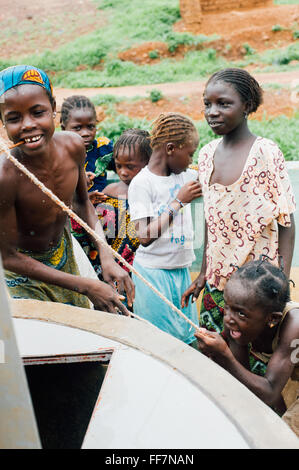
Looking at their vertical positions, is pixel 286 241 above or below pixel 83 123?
below

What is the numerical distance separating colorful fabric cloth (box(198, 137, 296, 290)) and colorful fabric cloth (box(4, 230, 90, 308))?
0.73 metres

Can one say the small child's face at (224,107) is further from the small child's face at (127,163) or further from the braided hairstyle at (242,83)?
the small child's face at (127,163)

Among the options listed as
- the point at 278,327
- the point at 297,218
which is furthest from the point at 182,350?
the point at 297,218

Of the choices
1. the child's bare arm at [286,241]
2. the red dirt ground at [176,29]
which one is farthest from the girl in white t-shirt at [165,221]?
the red dirt ground at [176,29]

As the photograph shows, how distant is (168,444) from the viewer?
3.96 ft

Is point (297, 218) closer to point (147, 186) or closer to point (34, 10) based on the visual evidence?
point (147, 186)

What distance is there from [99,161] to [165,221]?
1.11 meters

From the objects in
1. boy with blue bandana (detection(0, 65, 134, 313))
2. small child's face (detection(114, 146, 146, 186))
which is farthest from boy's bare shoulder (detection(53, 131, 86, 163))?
small child's face (detection(114, 146, 146, 186))

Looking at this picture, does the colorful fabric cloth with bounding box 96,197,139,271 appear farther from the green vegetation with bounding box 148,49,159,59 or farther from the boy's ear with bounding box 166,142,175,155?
the green vegetation with bounding box 148,49,159,59

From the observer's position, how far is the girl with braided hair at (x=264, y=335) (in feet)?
6.37

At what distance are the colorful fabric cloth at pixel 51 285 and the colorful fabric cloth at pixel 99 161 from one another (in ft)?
3.36

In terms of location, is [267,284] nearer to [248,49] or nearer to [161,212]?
[161,212]

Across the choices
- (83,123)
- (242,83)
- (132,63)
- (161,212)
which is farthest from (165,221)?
(132,63)

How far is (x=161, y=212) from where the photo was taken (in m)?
2.85
